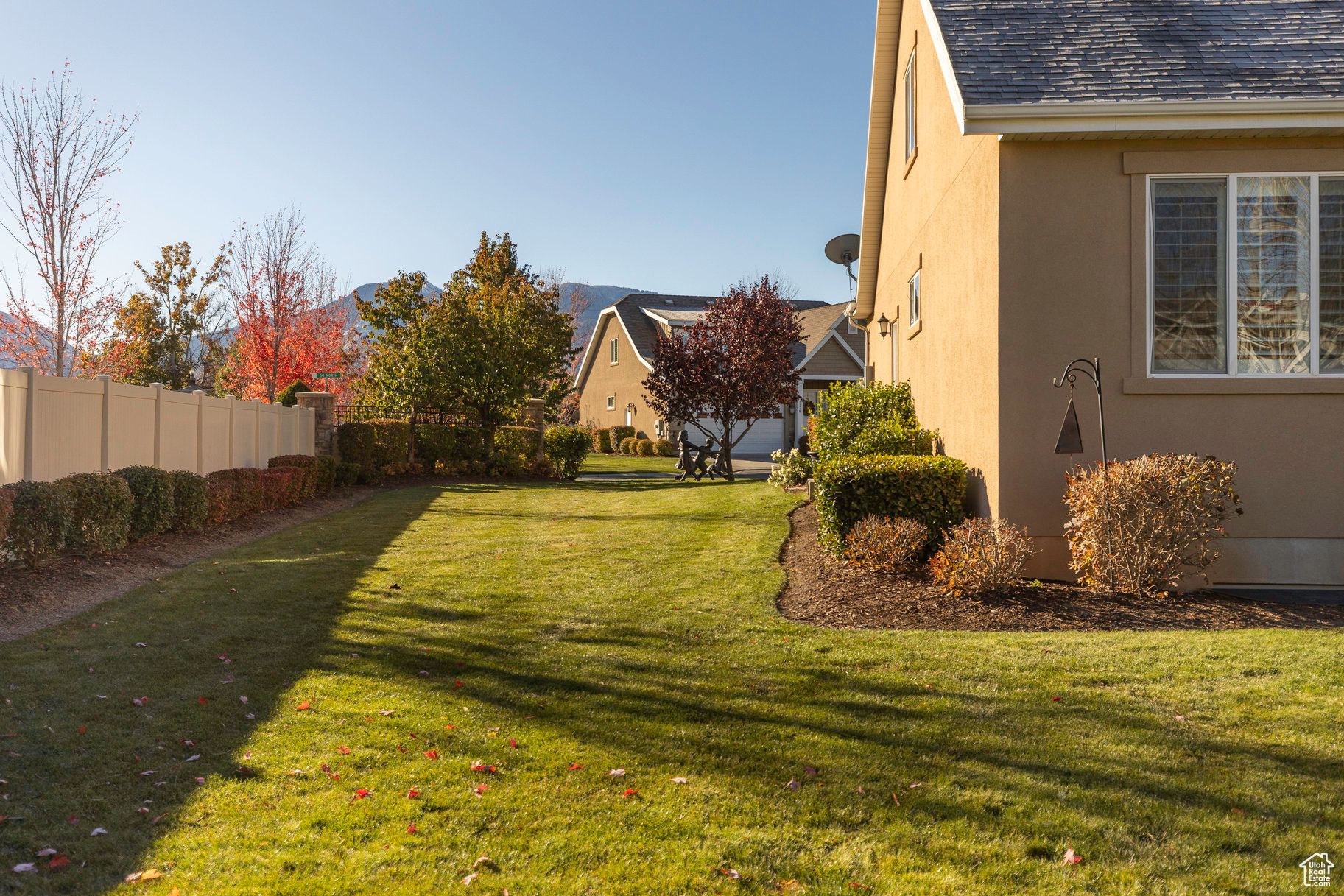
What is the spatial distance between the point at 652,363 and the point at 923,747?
75.9 ft

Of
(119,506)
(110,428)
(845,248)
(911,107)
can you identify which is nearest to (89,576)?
(119,506)

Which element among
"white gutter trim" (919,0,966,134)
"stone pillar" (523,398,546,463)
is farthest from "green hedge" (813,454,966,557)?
"stone pillar" (523,398,546,463)

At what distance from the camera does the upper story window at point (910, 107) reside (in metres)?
12.3

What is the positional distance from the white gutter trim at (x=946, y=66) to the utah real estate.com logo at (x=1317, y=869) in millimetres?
5921

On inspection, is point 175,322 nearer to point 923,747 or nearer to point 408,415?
point 408,415

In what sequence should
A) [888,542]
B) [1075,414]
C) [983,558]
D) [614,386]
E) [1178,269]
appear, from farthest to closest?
[614,386] → [888,542] → [1178,269] → [1075,414] → [983,558]

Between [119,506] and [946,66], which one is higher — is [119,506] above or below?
below

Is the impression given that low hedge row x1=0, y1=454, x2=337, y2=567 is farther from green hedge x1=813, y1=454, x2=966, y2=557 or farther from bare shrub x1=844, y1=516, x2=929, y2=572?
bare shrub x1=844, y1=516, x2=929, y2=572

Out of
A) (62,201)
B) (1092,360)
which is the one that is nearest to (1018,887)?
(1092,360)

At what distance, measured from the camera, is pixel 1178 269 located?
7.66 metres

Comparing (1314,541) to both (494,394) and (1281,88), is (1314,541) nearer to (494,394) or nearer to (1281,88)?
(1281,88)

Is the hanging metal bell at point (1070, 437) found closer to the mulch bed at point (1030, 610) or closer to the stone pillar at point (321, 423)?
the mulch bed at point (1030, 610)

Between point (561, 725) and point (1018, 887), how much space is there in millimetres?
2432

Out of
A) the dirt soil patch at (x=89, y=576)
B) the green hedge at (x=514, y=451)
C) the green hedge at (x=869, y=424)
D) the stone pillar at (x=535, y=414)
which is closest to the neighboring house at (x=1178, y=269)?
the green hedge at (x=869, y=424)
